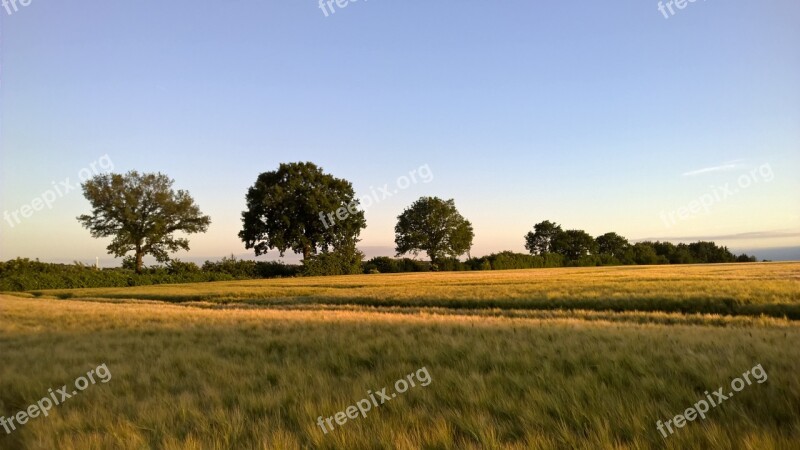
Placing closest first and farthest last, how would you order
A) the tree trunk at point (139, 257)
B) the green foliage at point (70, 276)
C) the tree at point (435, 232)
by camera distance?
the green foliage at point (70, 276)
the tree trunk at point (139, 257)
the tree at point (435, 232)

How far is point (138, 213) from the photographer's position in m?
57.2

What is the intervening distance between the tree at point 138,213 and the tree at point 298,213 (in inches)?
331

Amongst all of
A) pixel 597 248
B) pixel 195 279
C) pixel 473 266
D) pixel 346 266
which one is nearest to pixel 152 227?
pixel 195 279

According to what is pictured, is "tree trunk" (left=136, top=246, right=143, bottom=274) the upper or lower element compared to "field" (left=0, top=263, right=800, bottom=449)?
upper

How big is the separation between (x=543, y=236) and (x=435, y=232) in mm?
41381

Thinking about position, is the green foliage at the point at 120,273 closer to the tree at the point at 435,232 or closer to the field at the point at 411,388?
the tree at the point at 435,232

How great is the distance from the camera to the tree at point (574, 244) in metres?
114

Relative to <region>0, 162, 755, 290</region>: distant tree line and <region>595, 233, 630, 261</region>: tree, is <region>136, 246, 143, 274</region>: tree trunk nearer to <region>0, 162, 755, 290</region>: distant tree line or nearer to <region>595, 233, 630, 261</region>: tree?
<region>0, 162, 755, 290</region>: distant tree line

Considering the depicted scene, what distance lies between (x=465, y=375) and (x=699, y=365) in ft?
8.62

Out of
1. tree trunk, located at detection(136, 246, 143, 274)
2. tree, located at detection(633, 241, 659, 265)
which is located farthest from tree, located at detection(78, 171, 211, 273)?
tree, located at detection(633, 241, 659, 265)

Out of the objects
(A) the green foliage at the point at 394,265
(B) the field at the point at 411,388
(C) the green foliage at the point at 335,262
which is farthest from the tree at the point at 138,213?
(B) the field at the point at 411,388

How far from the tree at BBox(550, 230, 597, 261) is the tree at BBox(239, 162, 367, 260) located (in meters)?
65.2

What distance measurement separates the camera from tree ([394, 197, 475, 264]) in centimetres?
9081

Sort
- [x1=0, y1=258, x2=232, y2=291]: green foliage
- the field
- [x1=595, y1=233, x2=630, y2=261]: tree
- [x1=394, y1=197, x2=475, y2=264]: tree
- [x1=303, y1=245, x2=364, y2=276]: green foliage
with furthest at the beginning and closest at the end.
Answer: [x1=595, y1=233, x2=630, y2=261]: tree < [x1=394, y1=197, x2=475, y2=264]: tree < [x1=303, y1=245, x2=364, y2=276]: green foliage < [x1=0, y1=258, x2=232, y2=291]: green foliage < the field
